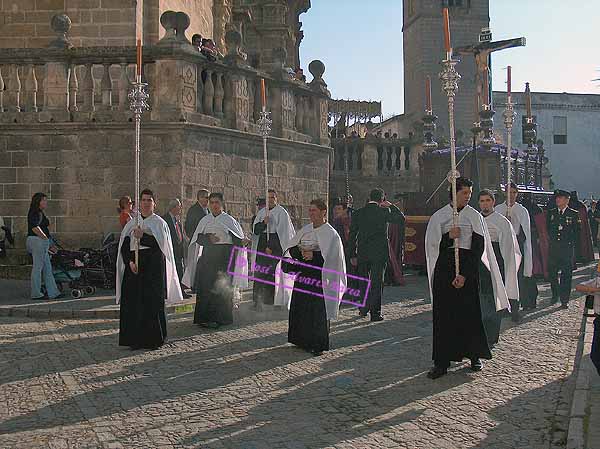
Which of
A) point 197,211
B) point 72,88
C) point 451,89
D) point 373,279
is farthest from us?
point 72,88

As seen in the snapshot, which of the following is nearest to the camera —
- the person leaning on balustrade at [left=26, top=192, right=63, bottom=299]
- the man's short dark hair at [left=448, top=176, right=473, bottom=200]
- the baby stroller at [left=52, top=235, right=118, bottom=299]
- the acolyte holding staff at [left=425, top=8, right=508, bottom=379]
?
the acolyte holding staff at [left=425, top=8, right=508, bottom=379]

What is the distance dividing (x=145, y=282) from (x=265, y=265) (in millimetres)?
3649

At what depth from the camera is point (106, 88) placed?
13.1m

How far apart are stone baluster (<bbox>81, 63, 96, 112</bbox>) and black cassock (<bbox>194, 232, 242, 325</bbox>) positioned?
475 cm

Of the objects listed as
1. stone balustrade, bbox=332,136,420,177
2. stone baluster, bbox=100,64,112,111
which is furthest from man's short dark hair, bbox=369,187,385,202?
stone balustrade, bbox=332,136,420,177

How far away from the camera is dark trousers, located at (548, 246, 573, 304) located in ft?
37.5

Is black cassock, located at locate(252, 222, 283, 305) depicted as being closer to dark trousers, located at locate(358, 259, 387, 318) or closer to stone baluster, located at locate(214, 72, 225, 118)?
dark trousers, located at locate(358, 259, 387, 318)

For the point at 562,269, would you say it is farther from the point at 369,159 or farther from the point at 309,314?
the point at 369,159

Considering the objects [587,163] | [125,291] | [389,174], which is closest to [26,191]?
[125,291]

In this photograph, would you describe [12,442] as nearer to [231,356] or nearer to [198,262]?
[231,356]

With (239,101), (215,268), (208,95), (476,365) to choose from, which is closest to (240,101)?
(239,101)

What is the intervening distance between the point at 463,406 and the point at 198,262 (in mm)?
5045

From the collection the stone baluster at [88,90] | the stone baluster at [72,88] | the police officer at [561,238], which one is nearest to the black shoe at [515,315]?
the police officer at [561,238]

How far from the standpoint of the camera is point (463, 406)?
5770 mm
